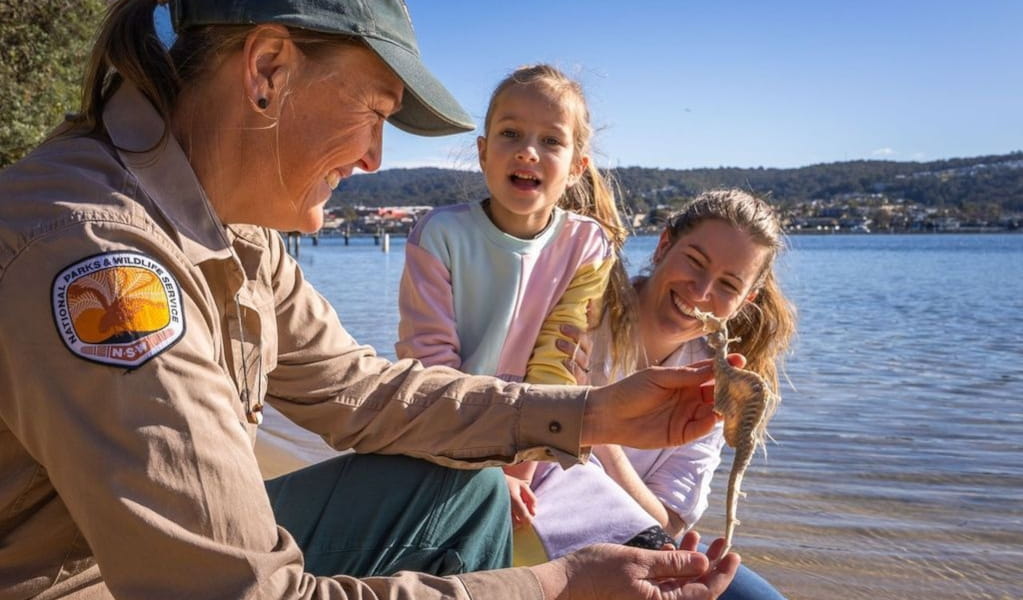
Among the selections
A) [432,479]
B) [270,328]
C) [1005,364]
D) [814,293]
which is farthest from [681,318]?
[814,293]

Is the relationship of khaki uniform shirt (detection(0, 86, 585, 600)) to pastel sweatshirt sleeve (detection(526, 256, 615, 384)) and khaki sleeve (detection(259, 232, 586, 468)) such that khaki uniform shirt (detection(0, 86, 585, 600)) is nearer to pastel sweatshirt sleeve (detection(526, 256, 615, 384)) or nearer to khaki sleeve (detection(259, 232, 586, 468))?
khaki sleeve (detection(259, 232, 586, 468))

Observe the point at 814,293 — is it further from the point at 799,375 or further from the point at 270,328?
the point at 270,328

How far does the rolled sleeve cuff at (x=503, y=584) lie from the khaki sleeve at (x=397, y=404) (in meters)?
0.49

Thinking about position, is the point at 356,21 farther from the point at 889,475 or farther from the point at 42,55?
the point at 42,55

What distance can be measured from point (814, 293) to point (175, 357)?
86.3 feet

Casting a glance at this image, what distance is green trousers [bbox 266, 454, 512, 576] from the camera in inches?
84.1

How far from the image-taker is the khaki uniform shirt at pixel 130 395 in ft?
4.55

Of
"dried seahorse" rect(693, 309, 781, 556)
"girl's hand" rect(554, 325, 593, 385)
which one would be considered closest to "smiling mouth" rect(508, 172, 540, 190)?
"girl's hand" rect(554, 325, 593, 385)

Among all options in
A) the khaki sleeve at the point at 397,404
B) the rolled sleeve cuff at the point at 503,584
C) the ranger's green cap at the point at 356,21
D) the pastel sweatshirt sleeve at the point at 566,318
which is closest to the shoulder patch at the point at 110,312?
the ranger's green cap at the point at 356,21

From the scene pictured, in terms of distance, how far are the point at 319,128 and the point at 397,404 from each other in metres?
0.76

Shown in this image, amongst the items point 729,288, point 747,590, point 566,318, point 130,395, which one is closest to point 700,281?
point 729,288

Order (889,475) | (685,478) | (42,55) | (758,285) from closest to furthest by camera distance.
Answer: (685,478) < (758,285) < (889,475) < (42,55)

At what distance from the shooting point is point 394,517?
217cm

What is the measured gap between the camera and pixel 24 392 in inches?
55.8
